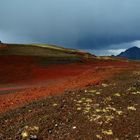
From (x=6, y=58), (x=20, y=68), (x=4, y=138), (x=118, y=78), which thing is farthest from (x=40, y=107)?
(x=6, y=58)

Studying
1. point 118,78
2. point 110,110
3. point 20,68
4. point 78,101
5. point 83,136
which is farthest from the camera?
point 20,68

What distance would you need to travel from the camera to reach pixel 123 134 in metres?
13.9

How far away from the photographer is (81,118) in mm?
15203

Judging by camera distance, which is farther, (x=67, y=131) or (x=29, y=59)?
(x=29, y=59)

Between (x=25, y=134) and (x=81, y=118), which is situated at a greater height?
(x=81, y=118)

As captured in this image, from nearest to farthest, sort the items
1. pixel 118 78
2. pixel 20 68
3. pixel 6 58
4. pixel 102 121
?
1. pixel 102 121
2. pixel 118 78
3. pixel 20 68
4. pixel 6 58

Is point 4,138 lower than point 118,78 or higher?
lower

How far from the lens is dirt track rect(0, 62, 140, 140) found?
1407cm

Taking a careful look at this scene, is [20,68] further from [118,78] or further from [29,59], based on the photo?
[118,78]

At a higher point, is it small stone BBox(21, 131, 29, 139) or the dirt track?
the dirt track

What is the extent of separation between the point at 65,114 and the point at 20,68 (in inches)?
1591

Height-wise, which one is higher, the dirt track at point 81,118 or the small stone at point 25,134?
the dirt track at point 81,118

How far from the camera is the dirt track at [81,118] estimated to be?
1407 cm

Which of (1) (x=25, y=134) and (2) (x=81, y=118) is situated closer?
(1) (x=25, y=134)
